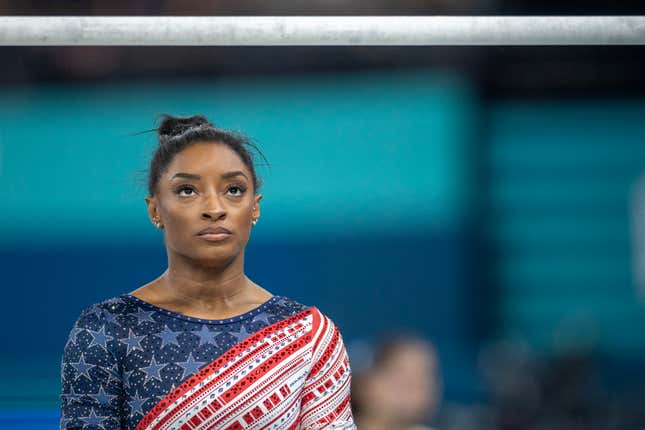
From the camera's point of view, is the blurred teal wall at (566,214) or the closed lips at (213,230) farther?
the blurred teal wall at (566,214)

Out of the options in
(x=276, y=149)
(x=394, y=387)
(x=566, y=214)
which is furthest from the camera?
(x=566, y=214)

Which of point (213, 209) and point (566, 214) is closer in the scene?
point (213, 209)

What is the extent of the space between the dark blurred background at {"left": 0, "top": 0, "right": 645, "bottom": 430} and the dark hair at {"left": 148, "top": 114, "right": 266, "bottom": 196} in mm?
1151

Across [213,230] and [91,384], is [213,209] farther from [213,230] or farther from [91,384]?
[91,384]

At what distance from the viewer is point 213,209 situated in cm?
150

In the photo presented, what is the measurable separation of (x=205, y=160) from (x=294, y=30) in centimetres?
27

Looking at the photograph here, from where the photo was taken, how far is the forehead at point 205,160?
1527 mm

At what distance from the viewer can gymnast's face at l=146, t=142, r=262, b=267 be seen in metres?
1.51

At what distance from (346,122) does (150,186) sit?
4.77 ft

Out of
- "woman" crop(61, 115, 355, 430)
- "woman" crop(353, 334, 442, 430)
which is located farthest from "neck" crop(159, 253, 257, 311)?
"woman" crop(353, 334, 442, 430)

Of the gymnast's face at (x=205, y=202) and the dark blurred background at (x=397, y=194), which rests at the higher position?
the dark blurred background at (x=397, y=194)

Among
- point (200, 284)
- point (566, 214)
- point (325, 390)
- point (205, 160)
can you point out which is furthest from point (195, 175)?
point (566, 214)

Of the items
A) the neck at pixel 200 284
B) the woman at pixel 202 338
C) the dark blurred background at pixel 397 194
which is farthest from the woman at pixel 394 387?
the dark blurred background at pixel 397 194

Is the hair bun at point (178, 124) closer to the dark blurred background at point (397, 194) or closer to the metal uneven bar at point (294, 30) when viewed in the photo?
the metal uneven bar at point (294, 30)
